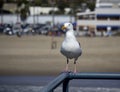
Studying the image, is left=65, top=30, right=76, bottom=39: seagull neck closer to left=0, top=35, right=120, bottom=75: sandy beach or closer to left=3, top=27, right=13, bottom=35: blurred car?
left=0, top=35, right=120, bottom=75: sandy beach

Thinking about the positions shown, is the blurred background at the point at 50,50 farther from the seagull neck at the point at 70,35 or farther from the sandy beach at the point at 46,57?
the seagull neck at the point at 70,35

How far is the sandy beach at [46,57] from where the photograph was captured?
25.1m

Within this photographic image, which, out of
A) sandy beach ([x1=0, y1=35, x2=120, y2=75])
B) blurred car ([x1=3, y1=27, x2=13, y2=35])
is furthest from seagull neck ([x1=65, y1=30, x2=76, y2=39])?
blurred car ([x1=3, y1=27, x2=13, y2=35])

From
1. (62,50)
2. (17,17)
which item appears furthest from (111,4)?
(62,50)

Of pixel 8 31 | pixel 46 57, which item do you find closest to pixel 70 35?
pixel 46 57

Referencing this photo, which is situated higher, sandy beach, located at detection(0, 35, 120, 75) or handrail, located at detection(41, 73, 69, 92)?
handrail, located at detection(41, 73, 69, 92)

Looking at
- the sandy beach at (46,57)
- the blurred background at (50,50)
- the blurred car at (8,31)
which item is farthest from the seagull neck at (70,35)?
the blurred car at (8,31)

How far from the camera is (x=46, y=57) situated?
30.1 metres

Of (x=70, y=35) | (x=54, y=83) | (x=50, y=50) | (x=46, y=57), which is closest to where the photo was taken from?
(x=54, y=83)

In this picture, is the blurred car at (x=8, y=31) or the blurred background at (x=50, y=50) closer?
the blurred background at (x=50, y=50)

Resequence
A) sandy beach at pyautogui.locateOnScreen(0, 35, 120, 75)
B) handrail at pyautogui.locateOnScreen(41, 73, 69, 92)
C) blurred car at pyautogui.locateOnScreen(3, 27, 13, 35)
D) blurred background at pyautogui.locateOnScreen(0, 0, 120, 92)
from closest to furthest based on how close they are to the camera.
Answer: handrail at pyautogui.locateOnScreen(41, 73, 69, 92)
blurred background at pyautogui.locateOnScreen(0, 0, 120, 92)
sandy beach at pyautogui.locateOnScreen(0, 35, 120, 75)
blurred car at pyautogui.locateOnScreen(3, 27, 13, 35)

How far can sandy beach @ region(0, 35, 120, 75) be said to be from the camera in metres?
25.1

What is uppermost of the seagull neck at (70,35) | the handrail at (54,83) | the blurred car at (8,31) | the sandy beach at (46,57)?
the handrail at (54,83)

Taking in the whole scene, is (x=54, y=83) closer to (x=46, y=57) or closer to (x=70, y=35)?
(x=70, y=35)
